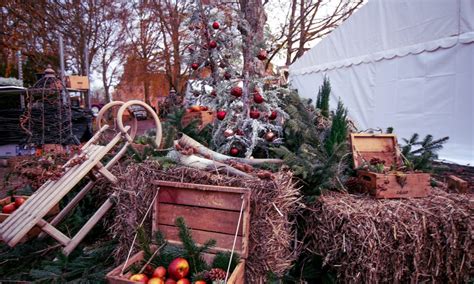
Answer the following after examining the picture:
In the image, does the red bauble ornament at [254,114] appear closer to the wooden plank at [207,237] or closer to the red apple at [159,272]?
the wooden plank at [207,237]

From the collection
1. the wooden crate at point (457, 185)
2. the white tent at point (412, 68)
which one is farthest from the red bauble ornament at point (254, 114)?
the white tent at point (412, 68)

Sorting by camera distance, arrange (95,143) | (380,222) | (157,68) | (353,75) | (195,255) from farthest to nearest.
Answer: (157,68) < (353,75) < (95,143) < (380,222) < (195,255)

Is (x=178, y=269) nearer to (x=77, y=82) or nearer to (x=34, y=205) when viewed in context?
(x=34, y=205)

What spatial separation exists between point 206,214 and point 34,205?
118 centimetres

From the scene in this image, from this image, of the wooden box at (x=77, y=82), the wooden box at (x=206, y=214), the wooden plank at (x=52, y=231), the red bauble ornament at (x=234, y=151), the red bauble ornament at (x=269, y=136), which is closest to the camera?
the wooden box at (x=206, y=214)

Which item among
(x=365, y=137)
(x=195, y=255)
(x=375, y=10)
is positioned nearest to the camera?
(x=195, y=255)

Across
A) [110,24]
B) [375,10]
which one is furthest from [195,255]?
[110,24]

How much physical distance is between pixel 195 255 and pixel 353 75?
6.42m

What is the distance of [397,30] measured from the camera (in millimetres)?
5746

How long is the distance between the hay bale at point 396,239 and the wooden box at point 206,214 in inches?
23.3

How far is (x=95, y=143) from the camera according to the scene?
9.61 ft

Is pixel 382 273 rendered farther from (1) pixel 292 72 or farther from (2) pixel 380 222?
(1) pixel 292 72

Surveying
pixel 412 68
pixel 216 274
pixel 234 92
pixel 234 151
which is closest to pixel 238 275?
pixel 216 274

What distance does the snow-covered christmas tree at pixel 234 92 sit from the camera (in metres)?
2.87
